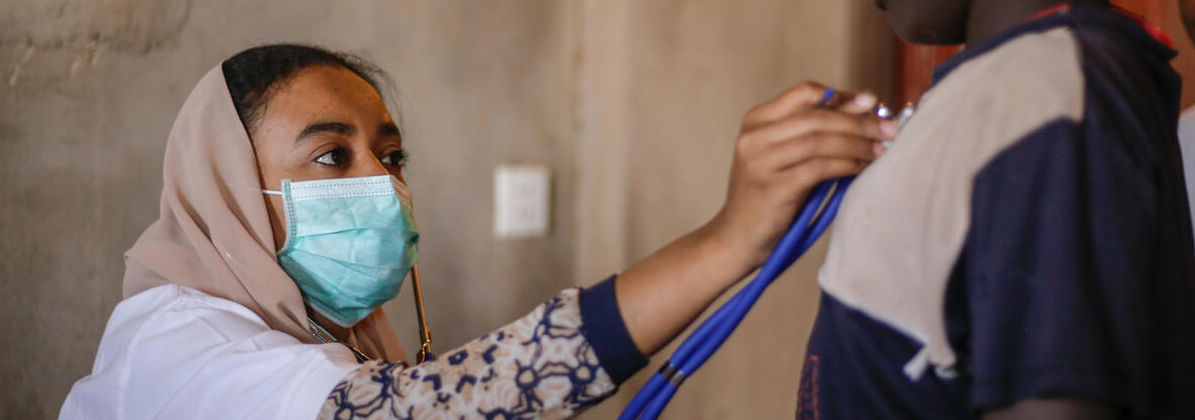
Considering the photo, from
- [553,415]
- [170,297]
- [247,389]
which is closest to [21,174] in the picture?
[170,297]

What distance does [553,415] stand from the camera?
2.67 ft

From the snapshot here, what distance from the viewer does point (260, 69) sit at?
4.00 feet

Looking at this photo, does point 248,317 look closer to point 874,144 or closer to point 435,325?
point 435,325

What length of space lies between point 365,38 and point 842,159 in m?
1.04

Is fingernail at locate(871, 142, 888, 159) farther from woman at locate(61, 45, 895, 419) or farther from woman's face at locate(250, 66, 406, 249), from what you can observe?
woman's face at locate(250, 66, 406, 249)

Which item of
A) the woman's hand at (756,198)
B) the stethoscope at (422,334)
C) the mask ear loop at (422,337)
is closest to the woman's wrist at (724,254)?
the woman's hand at (756,198)

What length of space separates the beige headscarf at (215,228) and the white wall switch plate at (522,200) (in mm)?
→ 606

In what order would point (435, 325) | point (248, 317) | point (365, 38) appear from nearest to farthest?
point (248, 317) → point (365, 38) → point (435, 325)

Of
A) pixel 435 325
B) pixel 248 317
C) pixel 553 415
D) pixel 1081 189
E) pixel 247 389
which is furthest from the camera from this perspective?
pixel 435 325

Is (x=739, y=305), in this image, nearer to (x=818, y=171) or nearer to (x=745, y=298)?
(x=745, y=298)

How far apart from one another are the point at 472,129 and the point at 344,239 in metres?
0.52

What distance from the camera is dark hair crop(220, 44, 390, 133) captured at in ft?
3.89

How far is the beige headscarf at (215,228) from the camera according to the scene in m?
1.12

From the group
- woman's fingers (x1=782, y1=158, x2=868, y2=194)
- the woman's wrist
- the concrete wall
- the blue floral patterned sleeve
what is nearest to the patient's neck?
woman's fingers (x1=782, y1=158, x2=868, y2=194)
